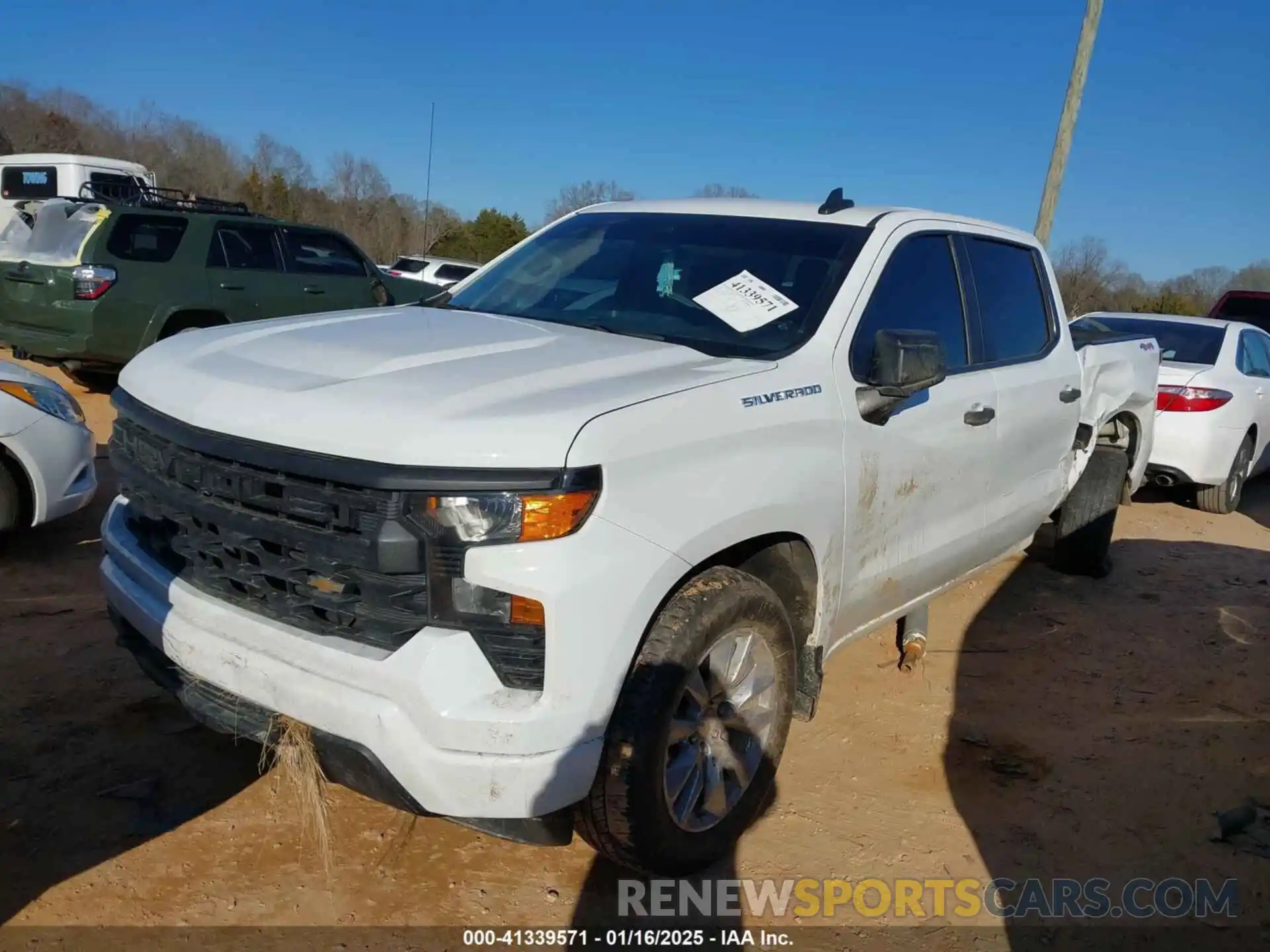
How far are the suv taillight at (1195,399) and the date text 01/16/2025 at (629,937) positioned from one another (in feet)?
21.5

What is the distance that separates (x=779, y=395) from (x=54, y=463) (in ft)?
13.2

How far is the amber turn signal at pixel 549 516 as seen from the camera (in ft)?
7.30

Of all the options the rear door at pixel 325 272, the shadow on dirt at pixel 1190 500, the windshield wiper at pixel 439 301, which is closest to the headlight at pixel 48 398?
the windshield wiper at pixel 439 301

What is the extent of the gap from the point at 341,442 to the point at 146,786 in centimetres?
168

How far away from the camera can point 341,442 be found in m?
2.29

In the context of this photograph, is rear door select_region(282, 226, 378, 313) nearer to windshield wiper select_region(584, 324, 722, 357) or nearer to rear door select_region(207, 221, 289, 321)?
rear door select_region(207, 221, 289, 321)

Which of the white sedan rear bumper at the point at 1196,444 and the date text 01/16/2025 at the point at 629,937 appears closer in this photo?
the date text 01/16/2025 at the point at 629,937

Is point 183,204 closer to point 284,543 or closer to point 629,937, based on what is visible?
point 284,543

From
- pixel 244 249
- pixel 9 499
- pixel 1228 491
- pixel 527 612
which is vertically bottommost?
pixel 1228 491

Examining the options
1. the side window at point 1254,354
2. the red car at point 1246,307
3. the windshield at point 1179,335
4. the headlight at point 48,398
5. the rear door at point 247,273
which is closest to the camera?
the headlight at point 48,398

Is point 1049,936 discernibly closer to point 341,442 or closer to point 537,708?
point 537,708

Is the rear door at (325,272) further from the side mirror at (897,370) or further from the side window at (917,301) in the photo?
the side mirror at (897,370)

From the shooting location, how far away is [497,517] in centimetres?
223

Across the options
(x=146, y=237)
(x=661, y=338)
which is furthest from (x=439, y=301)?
(x=146, y=237)
